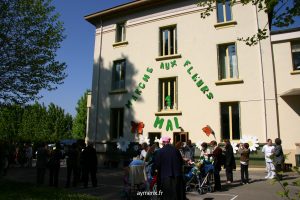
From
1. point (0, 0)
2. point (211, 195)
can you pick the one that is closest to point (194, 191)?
point (211, 195)

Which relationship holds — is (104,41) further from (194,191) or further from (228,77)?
(194,191)

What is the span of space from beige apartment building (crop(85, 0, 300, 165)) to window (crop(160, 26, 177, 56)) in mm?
69

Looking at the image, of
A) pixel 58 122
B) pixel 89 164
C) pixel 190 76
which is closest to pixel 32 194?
pixel 89 164

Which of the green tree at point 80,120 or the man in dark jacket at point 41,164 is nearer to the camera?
the man in dark jacket at point 41,164

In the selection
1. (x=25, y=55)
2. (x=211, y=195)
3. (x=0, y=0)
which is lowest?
(x=211, y=195)

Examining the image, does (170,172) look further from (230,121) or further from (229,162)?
(230,121)

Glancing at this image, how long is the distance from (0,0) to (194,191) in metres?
15.1

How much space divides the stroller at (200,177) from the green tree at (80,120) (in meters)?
44.4

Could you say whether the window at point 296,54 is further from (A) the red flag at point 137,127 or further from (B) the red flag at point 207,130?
(A) the red flag at point 137,127

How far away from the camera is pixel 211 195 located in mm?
9195

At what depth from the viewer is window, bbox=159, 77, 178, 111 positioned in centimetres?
1773

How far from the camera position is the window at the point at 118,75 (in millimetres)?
20391

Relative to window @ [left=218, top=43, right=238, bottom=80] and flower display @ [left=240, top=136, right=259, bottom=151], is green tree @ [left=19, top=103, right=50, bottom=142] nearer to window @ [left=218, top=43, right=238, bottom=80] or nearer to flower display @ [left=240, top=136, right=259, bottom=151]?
window @ [left=218, top=43, right=238, bottom=80]

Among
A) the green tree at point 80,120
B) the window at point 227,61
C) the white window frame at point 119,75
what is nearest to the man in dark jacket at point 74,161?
the white window frame at point 119,75
